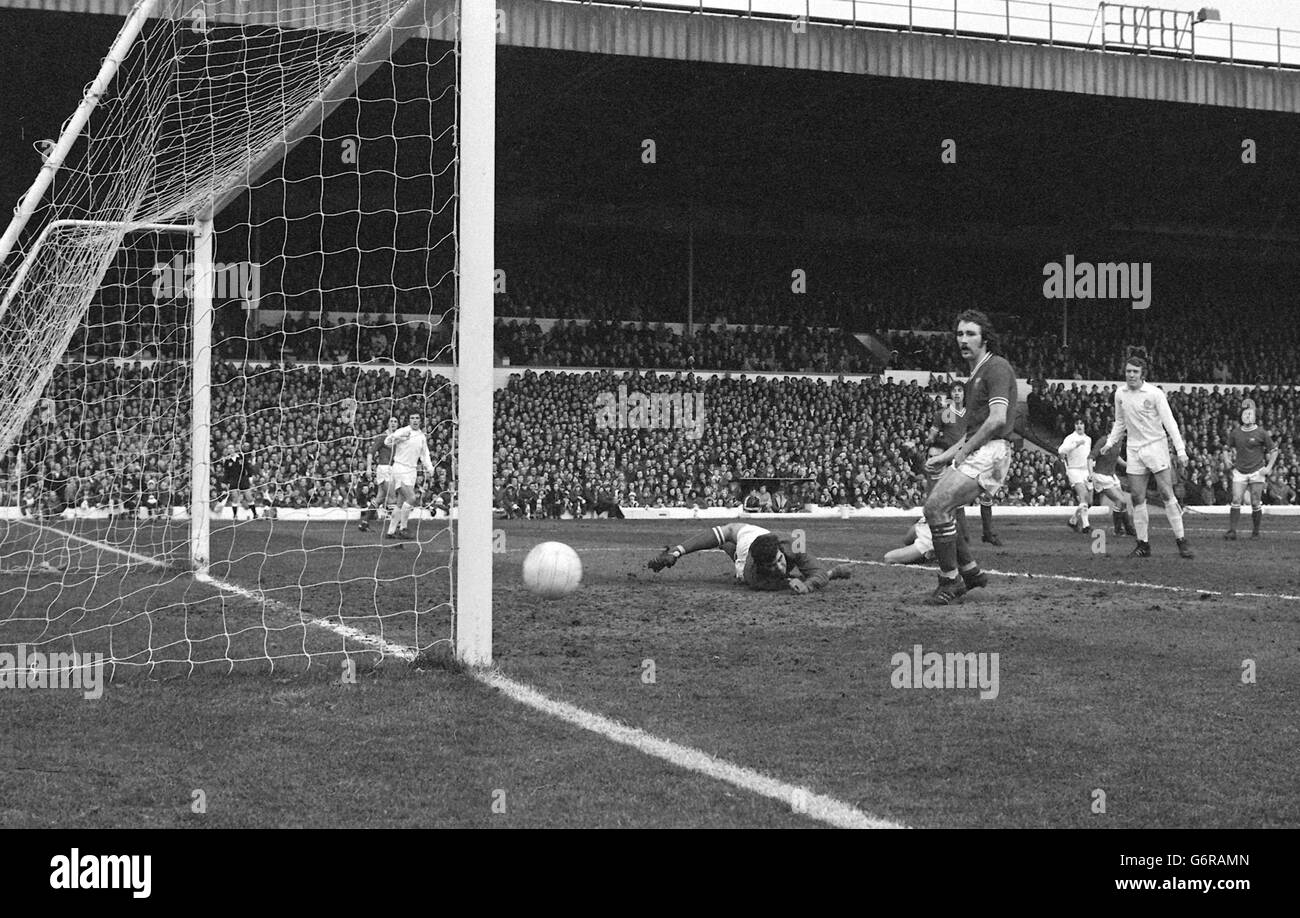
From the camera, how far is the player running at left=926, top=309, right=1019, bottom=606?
873 centimetres

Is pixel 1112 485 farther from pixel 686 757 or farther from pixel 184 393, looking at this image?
pixel 686 757

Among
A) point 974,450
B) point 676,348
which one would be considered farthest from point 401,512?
point 676,348

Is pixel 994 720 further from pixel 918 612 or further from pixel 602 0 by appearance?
pixel 602 0

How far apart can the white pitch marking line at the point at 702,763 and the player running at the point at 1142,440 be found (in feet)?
31.5

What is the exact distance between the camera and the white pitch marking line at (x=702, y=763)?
3.66m

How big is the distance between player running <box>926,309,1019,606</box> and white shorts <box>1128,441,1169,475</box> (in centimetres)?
508

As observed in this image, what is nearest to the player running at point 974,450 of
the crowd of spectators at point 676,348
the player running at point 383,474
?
the player running at point 383,474

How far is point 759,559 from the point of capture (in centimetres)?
962

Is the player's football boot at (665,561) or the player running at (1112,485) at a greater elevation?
the player running at (1112,485)

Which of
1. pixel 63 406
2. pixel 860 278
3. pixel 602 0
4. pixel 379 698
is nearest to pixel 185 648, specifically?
pixel 379 698

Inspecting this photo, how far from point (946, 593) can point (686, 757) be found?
4967 millimetres

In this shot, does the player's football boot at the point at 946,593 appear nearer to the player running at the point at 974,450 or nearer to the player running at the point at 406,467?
the player running at the point at 974,450

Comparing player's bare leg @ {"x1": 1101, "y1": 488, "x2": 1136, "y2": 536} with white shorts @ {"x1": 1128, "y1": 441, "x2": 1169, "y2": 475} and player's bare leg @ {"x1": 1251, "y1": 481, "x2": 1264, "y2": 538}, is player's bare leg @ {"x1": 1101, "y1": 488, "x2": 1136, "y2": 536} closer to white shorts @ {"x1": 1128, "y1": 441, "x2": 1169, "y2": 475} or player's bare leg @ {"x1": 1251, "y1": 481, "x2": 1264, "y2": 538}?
player's bare leg @ {"x1": 1251, "y1": 481, "x2": 1264, "y2": 538}

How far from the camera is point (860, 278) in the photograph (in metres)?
39.1
